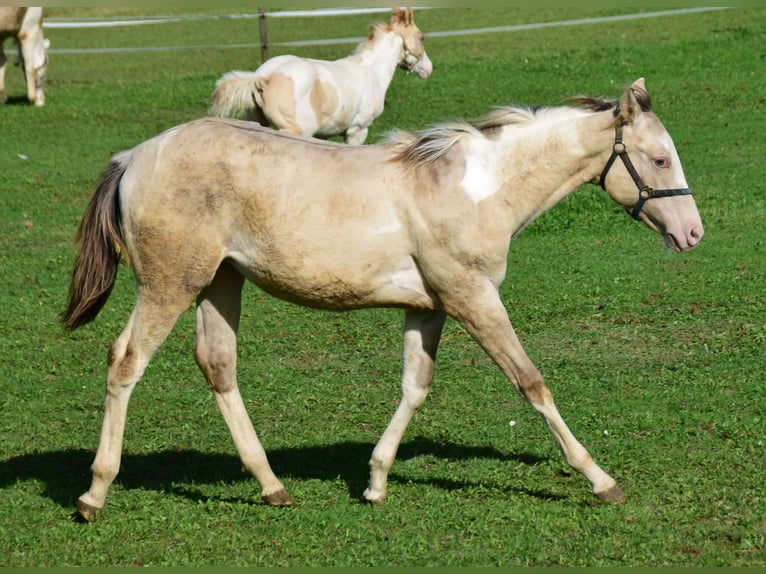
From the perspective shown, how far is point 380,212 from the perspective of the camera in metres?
6.01

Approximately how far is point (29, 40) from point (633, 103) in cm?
1558

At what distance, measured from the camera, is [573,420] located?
7.37 metres

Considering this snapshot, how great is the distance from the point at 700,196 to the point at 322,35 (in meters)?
14.6

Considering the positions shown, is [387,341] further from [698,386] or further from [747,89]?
[747,89]

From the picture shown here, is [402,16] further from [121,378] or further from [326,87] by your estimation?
[121,378]

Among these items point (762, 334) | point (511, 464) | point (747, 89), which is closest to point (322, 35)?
point (747, 89)

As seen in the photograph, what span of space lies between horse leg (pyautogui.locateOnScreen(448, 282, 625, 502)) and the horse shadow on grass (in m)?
0.79

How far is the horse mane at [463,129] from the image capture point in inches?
239

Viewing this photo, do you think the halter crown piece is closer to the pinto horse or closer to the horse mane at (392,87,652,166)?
the pinto horse

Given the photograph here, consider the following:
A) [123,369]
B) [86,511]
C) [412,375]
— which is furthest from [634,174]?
[86,511]

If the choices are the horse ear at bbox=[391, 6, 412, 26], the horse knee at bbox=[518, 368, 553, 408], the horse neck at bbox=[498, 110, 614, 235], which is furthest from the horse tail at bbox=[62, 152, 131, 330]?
the horse ear at bbox=[391, 6, 412, 26]

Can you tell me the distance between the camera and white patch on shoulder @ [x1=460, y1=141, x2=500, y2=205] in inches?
234

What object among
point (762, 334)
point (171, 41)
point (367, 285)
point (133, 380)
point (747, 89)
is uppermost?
point (367, 285)

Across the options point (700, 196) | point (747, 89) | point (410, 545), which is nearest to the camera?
point (410, 545)
